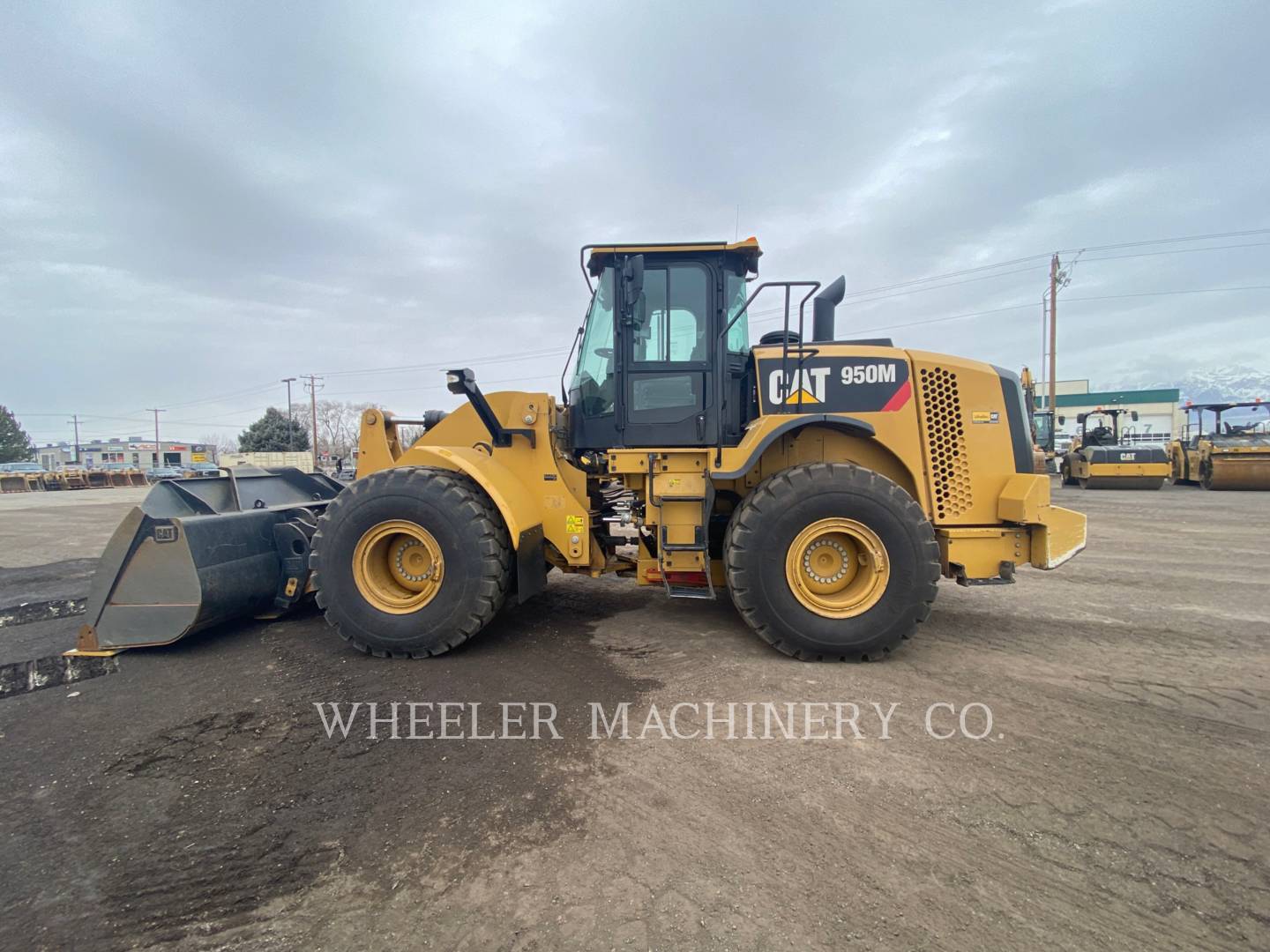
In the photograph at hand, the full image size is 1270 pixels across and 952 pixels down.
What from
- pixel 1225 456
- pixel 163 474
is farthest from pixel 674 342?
pixel 163 474

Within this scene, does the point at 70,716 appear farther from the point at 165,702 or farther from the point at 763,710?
the point at 763,710

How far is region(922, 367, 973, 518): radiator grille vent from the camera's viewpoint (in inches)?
160

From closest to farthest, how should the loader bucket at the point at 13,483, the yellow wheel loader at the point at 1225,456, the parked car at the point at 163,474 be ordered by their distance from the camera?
the parked car at the point at 163,474, the yellow wheel loader at the point at 1225,456, the loader bucket at the point at 13,483

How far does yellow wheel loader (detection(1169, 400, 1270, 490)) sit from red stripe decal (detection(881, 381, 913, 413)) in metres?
18.5

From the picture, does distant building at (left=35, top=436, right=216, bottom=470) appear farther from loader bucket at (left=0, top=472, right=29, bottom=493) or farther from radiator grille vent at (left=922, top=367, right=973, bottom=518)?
radiator grille vent at (left=922, top=367, right=973, bottom=518)

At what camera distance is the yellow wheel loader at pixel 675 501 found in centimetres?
373

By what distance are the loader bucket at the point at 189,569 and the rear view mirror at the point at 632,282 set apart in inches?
117

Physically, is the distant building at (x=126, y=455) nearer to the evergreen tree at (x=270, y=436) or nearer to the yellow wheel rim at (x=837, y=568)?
the evergreen tree at (x=270, y=436)

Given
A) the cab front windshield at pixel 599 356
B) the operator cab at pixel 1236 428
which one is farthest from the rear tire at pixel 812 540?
the operator cab at pixel 1236 428

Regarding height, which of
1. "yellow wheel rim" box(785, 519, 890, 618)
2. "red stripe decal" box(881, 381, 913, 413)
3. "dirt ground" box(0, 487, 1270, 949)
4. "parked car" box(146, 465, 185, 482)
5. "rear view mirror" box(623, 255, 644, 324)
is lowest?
"dirt ground" box(0, 487, 1270, 949)

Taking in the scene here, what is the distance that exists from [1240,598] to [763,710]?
5.30 m

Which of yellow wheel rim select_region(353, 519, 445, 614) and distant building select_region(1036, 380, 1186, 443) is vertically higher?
distant building select_region(1036, 380, 1186, 443)

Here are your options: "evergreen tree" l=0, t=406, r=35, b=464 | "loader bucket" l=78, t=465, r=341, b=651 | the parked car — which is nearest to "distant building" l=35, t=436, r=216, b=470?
"evergreen tree" l=0, t=406, r=35, b=464

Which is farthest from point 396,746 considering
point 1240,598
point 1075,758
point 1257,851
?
point 1240,598
